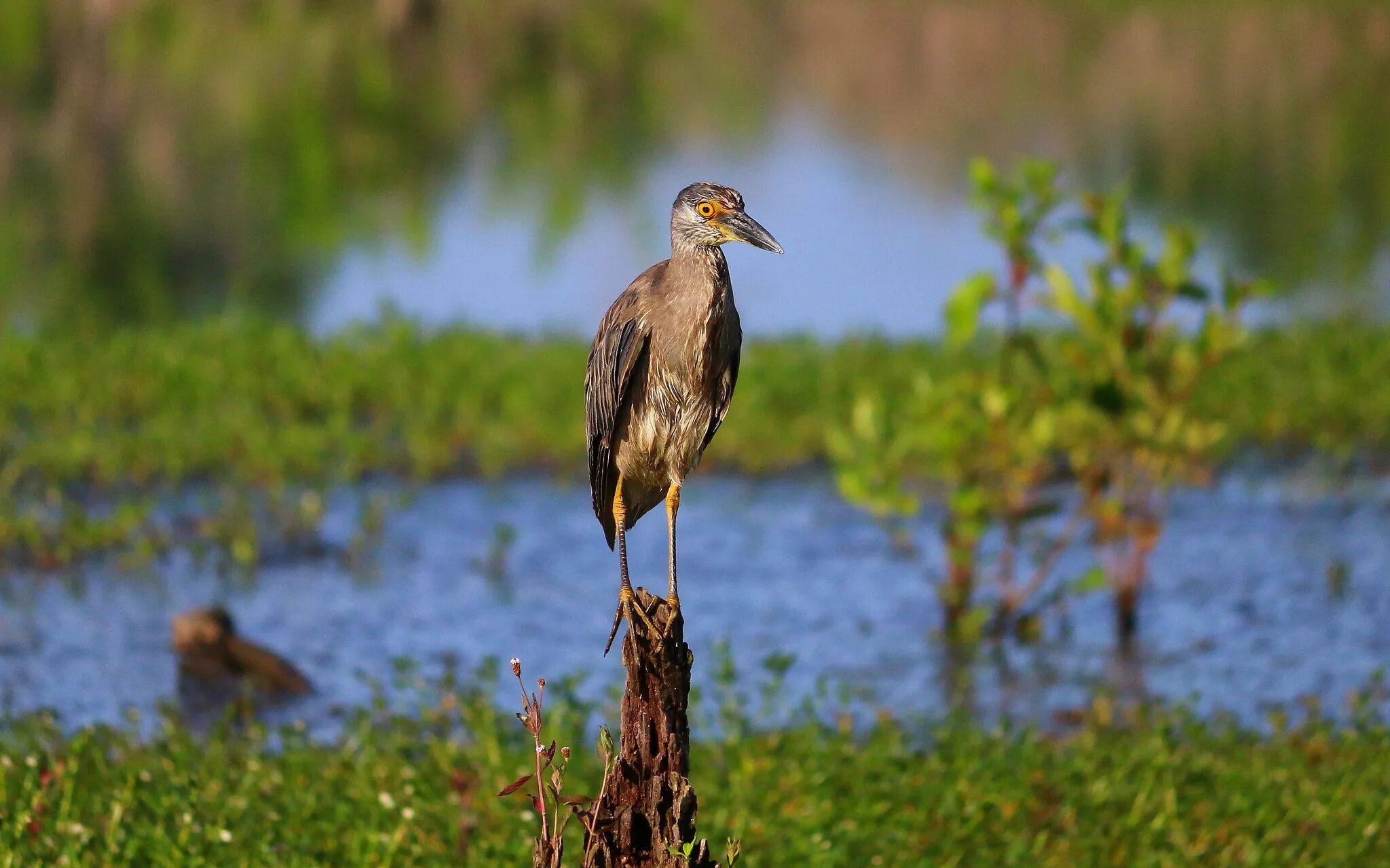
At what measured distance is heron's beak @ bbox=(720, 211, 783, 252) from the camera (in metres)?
3.93

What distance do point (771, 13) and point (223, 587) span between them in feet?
102

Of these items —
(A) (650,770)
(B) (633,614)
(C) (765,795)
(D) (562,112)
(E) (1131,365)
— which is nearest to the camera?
(A) (650,770)

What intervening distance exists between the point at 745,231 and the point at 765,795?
2.73 metres

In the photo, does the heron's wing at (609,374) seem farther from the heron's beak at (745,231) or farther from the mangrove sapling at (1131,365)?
the mangrove sapling at (1131,365)

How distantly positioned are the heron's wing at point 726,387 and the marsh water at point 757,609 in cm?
279

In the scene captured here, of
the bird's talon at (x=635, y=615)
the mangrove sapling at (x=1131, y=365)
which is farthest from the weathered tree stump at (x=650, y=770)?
the mangrove sapling at (x=1131, y=365)

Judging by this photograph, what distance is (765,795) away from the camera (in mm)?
6137

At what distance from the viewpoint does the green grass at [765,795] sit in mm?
5535

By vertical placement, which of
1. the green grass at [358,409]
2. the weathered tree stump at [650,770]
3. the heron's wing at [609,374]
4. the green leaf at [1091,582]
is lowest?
the weathered tree stump at [650,770]

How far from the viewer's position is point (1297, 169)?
23.8m

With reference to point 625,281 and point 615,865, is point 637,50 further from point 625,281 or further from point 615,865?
point 615,865

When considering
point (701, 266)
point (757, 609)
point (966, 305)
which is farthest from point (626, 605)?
point (757, 609)

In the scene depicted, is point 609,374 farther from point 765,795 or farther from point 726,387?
point 765,795

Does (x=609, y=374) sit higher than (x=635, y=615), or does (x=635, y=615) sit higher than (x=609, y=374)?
(x=609, y=374)
